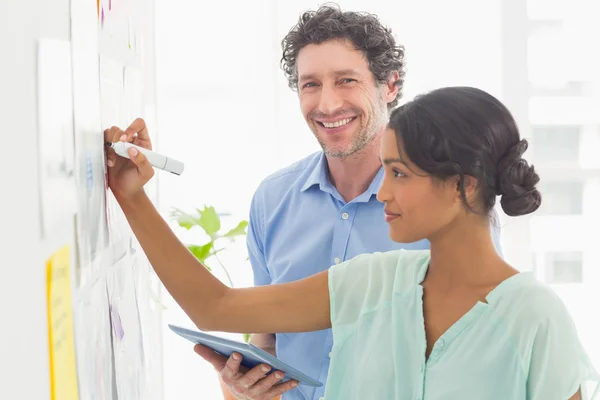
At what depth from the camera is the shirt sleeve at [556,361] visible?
3.31ft

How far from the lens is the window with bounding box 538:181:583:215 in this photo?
10.9 ft

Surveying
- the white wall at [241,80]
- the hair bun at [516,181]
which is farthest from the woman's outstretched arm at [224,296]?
the white wall at [241,80]

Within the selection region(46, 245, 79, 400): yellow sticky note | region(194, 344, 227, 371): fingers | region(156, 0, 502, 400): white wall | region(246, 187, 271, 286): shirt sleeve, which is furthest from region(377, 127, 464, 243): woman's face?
region(156, 0, 502, 400): white wall

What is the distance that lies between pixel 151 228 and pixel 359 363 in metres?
0.39

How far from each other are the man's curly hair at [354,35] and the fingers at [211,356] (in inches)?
27.9

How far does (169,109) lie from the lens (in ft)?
10.7

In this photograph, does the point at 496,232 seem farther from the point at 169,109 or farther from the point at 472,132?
the point at 169,109

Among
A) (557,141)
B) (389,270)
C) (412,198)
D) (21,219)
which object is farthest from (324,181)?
(557,141)

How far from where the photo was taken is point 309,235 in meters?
1.57

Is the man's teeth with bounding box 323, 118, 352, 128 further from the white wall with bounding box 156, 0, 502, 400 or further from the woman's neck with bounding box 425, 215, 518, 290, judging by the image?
the white wall with bounding box 156, 0, 502, 400

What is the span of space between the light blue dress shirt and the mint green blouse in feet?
0.95

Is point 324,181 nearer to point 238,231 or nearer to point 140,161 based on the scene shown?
point 140,161

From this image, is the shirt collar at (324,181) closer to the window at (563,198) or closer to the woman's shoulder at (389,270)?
the woman's shoulder at (389,270)

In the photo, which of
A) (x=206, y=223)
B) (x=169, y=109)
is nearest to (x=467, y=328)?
(x=206, y=223)
